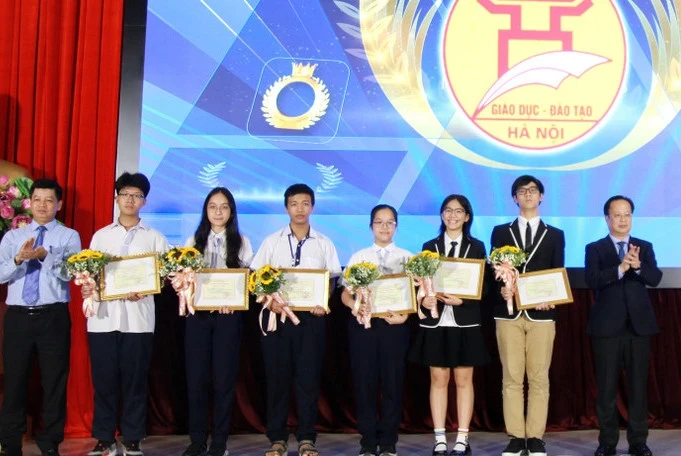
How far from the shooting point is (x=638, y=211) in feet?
14.9

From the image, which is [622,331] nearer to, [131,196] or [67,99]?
[131,196]

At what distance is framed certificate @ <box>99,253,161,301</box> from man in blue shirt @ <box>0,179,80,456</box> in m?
0.22

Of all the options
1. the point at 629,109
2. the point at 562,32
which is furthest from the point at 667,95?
the point at 562,32

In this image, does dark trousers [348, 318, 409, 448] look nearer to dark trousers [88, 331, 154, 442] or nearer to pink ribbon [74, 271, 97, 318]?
dark trousers [88, 331, 154, 442]

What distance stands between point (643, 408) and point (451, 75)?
2428 millimetres

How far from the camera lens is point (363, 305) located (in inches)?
140

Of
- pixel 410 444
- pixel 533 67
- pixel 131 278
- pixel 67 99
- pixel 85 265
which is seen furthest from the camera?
pixel 533 67

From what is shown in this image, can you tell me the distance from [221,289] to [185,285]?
190 mm

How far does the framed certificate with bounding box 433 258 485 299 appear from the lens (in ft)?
11.9

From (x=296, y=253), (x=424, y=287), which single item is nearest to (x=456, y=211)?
(x=424, y=287)

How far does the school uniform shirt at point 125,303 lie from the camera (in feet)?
11.8

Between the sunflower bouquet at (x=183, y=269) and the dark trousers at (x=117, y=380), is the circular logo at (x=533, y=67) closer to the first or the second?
the sunflower bouquet at (x=183, y=269)

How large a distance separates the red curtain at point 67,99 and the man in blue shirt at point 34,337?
84 cm

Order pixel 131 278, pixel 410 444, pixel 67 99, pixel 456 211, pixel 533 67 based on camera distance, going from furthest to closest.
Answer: pixel 533 67 < pixel 67 99 < pixel 410 444 < pixel 456 211 < pixel 131 278
